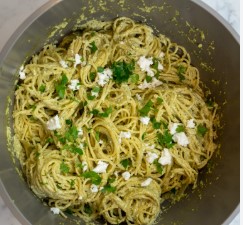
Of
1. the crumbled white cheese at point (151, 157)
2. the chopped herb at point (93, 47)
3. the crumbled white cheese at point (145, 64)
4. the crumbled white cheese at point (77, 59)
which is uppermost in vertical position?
the chopped herb at point (93, 47)

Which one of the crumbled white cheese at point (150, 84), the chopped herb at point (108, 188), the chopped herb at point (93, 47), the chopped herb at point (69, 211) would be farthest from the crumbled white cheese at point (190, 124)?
the chopped herb at point (69, 211)

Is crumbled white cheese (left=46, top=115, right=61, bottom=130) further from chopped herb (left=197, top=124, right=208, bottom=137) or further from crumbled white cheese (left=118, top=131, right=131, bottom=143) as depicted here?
chopped herb (left=197, top=124, right=208, bottom=137)

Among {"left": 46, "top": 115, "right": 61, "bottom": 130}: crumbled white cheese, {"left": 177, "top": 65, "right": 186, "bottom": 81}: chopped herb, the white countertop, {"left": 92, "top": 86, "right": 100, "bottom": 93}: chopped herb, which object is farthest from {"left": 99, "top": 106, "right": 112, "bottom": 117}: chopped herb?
the white countertop

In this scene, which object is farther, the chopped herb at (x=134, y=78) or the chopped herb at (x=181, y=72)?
the chopped herb at (x=181, y=72)

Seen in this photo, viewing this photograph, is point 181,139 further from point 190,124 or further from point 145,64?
point 145,64

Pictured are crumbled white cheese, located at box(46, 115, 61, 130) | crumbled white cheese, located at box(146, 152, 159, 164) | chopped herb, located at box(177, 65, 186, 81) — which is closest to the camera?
crumbled white cheese, located at box(46, 115, 61, 130)

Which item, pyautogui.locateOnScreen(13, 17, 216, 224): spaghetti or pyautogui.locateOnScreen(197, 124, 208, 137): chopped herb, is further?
pyautogui.locateOnScreen(197, 124, 208, 137): chopped herb

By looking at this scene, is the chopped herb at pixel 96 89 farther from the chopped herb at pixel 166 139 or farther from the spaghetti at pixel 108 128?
the chopped herb at pixel 166 139
